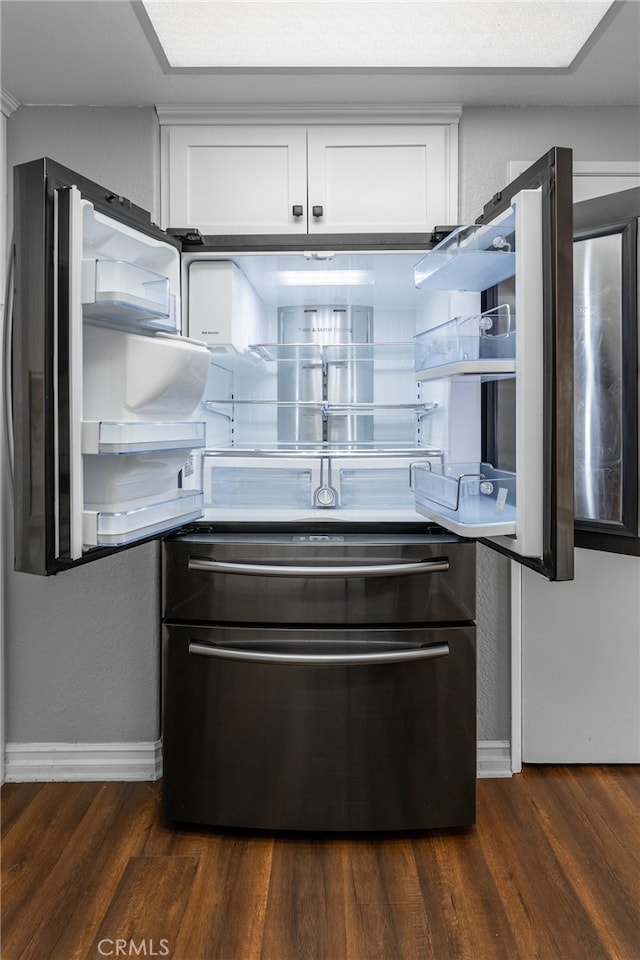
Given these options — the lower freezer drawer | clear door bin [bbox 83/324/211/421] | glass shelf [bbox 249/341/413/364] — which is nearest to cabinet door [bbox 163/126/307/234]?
glass shelf [bbox 249/341/413/364]

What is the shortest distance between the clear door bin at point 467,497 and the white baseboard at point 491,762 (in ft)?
2.83

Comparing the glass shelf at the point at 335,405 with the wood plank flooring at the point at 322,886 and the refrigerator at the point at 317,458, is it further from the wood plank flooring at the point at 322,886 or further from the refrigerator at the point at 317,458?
the wood plank flooring at the point at 322,886

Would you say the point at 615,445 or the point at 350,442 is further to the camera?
the point at 350,442

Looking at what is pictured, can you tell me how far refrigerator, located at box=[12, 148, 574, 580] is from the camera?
143 cm

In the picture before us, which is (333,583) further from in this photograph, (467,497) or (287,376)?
(287,376)

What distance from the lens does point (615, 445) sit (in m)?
1.96

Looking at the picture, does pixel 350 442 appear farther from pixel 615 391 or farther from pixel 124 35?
pixel 124 35

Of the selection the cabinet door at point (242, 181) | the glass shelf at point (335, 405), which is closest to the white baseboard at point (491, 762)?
the glass shelf at point (335, 405)

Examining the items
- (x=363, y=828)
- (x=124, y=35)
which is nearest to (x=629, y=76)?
(x=124, y=35)

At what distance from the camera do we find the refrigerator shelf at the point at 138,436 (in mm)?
1500

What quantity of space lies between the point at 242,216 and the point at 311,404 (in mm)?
637

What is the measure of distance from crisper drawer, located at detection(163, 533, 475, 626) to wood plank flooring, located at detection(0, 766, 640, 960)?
62 cm

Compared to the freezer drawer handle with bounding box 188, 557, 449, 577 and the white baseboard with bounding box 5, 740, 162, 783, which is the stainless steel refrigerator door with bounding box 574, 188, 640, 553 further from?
the white baseboard with bounding box 5, 740, 162, 783

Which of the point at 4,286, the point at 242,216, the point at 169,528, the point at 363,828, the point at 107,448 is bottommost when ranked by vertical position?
the point at 363,828
